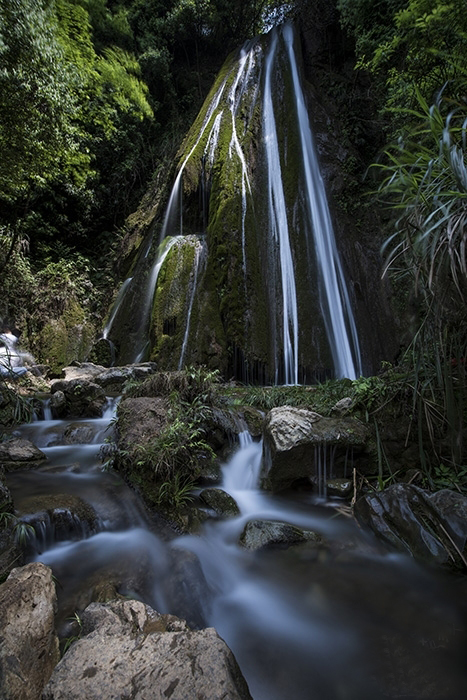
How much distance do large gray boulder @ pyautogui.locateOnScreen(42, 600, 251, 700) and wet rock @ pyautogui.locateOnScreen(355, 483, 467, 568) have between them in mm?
1822

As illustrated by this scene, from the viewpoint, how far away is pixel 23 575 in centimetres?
177

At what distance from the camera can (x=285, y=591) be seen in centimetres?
235

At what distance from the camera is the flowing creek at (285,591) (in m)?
1.74

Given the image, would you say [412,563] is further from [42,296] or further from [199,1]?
[199,1]

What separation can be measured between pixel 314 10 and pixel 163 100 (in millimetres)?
7171

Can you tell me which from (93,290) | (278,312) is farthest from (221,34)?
(278,312)

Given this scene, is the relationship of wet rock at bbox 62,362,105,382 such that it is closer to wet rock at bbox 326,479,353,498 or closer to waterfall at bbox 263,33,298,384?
waterfall at bbox 263,33,298,384

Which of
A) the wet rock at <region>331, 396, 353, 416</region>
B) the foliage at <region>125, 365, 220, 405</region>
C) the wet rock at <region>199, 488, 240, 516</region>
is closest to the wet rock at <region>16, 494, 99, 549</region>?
the wet rock at <region>199, 488, 240, 516</region>

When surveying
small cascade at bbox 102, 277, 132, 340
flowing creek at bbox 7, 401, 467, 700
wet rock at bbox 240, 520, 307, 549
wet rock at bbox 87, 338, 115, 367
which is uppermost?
small cascade at bbox 102, 277, 132, 340

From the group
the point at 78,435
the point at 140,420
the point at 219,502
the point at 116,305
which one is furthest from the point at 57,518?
the point at 116,305

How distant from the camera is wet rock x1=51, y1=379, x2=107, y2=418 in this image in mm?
6102

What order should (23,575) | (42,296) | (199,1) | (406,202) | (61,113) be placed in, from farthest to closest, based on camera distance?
(199,1), (42,296), (61,113), (406,202), (23,575)

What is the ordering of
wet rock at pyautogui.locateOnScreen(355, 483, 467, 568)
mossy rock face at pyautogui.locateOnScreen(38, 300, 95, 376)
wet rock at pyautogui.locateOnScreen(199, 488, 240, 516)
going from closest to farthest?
wet rock at pyautogui.locateOnScreen(355, 483, 467, 568) < wet rock at pyautogui.locateOnScreen(199, 488, 240, 516) < mossy rock face at pyautogui.locateOnScreen(38, 300, 95, 376)

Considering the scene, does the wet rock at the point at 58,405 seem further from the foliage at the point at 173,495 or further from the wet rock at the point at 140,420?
the foliage at the point at 173,495
